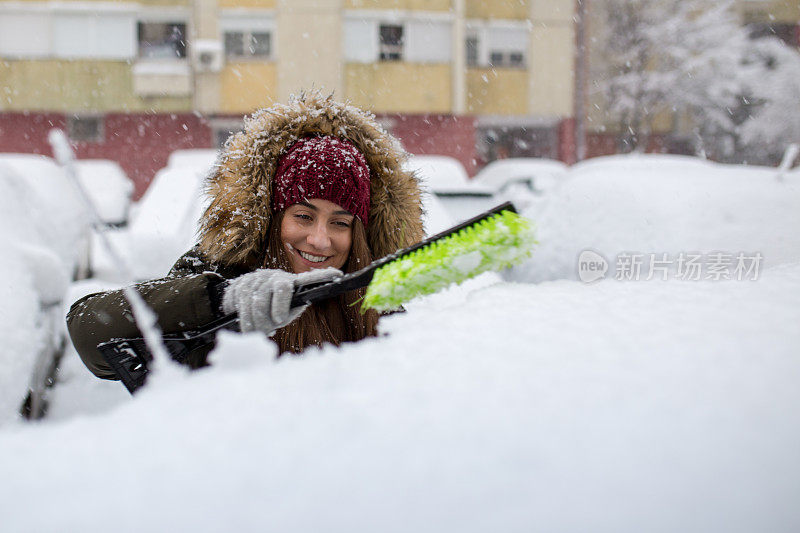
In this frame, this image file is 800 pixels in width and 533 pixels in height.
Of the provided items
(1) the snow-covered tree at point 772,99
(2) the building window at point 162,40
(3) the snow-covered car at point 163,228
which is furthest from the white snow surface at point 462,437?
(1) the snow-covered tree at point 772,99

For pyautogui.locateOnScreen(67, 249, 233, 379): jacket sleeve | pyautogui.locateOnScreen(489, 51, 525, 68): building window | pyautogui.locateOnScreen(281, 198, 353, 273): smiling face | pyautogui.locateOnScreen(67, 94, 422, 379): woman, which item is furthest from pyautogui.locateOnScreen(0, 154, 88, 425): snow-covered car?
pyautogui.locateOnScreen(489, 51, 525, 68): building window

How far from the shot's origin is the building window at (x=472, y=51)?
62.4 ft

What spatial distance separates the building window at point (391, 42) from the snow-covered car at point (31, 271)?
14010 mm

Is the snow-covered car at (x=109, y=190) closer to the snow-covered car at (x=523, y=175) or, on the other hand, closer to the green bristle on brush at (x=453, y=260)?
the snow-covered car at (x=523, y=175)

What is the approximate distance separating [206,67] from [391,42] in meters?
5.04

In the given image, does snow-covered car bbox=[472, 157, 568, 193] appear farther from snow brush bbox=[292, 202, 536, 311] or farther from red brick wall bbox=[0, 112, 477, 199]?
snow brush bbox=[292, 202, 536, 311]

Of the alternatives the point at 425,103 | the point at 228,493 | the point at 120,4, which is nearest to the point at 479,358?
the point at 228,493

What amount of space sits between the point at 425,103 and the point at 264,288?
55.8 ft

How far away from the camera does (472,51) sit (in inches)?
752

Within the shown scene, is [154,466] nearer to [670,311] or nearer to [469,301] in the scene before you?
[469,301]

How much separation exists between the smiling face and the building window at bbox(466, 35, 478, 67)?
60.2 feet

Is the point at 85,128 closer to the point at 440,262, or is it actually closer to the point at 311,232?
the point at 311,232

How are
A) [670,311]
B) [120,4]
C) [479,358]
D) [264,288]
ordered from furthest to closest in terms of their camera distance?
1. [120,4]
2. [264,288]
3. [670,311]
4. [479,358]

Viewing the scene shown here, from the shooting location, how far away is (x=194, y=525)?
2.02ft
